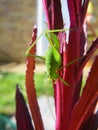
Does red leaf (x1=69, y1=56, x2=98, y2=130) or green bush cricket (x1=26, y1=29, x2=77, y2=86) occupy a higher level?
green bush cricket (x1=26, y1=29, x2=77, y2=86)

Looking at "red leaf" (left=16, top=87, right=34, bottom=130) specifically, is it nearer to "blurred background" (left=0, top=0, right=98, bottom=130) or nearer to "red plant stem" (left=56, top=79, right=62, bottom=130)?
"red plant stem" (left=56, top=79, right=62, bottom=130)

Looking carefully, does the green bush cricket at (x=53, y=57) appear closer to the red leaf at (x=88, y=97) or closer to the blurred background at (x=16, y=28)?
the red leaf at (x=88, y=97)

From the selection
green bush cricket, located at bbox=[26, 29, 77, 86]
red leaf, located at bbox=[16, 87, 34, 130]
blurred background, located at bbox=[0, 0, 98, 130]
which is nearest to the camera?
green bush cricket, located at bbox=[26, 29, 77, 86]

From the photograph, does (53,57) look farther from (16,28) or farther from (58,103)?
(16,28)

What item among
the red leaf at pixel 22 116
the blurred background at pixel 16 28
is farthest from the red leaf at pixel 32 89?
the blurred background at pixel 16 28

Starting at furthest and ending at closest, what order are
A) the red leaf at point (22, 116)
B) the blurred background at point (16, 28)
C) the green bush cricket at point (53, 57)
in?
the blurred background at point (16, 28), the red leaf at point (22, 116), the green bush cricket at point (53, 57)

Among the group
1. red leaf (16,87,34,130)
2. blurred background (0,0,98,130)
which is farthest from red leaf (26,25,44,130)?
blurred background (0,0,98,130)

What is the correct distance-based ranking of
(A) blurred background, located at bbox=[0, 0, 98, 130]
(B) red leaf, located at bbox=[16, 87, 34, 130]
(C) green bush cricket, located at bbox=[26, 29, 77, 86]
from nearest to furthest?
1. (C) green bush cricket, located at bbox=[26, 29, 77, 86]
2. (B) red leaf, located at bbox=[16, 87, 34, 130]
3. (A) blurred background, located at bbox=[0, 0, 98, 130]

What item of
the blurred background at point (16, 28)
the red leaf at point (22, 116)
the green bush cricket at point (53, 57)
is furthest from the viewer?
the blurred background at point (16, 28)

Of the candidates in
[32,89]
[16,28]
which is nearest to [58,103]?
[32,89]

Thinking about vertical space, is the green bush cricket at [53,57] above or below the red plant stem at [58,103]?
above

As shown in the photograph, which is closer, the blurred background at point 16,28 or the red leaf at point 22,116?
the red leaf at point 22,116
